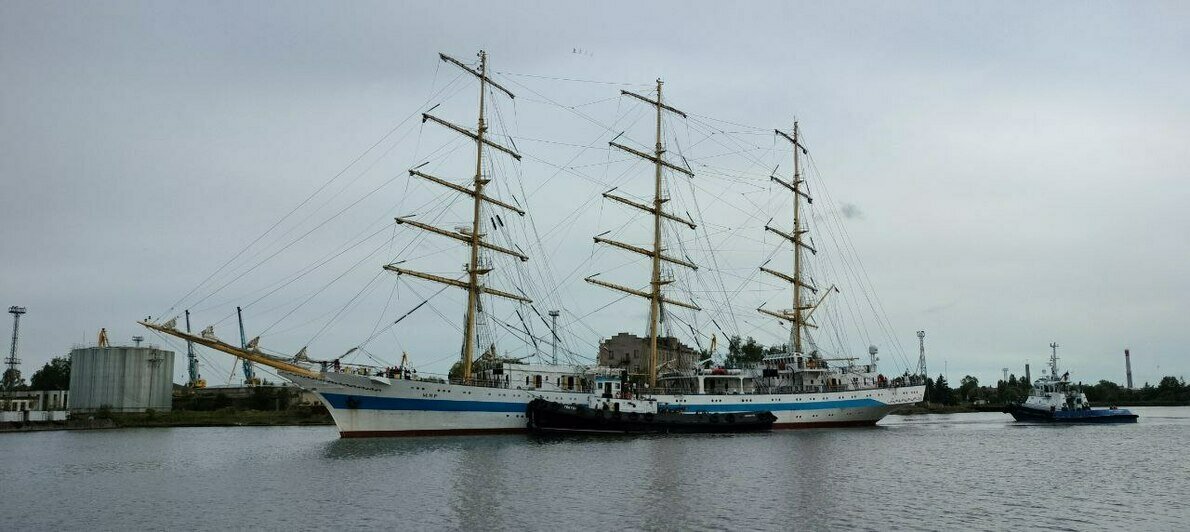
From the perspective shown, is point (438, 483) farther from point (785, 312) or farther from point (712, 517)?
point (785, 312)

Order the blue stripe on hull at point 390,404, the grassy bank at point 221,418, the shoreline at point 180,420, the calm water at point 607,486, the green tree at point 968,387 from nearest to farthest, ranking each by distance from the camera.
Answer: the calm water at point 607,486
the blue stripe on hull at point 390,404
the shoreline at point 180,420
the grassy bank at point 221,418
the green tree at point 968,387

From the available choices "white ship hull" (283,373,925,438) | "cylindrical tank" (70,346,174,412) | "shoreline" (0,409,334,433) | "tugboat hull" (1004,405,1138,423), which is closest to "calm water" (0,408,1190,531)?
"white ship hull" (283,373,925,438)

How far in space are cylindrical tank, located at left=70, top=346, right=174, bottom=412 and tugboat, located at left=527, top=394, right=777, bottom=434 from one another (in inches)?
2785

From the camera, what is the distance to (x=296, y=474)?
37469 mm

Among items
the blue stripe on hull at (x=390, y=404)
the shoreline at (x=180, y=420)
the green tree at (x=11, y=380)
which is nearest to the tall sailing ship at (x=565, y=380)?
the blue stripe on hull at (x=390, y=404)

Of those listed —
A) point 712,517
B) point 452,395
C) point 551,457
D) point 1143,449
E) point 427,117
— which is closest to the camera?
point 712,517

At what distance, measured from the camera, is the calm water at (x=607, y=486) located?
2569cm

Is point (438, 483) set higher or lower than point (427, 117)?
lower

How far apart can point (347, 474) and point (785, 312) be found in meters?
55.0

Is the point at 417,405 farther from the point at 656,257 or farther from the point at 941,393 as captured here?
the point at 941,393

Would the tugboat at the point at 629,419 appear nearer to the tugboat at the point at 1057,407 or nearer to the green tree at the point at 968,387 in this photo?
the tugboat at the point at 1057,407

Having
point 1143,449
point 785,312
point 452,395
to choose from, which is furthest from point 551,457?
point 785,312

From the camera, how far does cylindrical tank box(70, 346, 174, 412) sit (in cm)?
10619

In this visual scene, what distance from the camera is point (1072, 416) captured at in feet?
265
